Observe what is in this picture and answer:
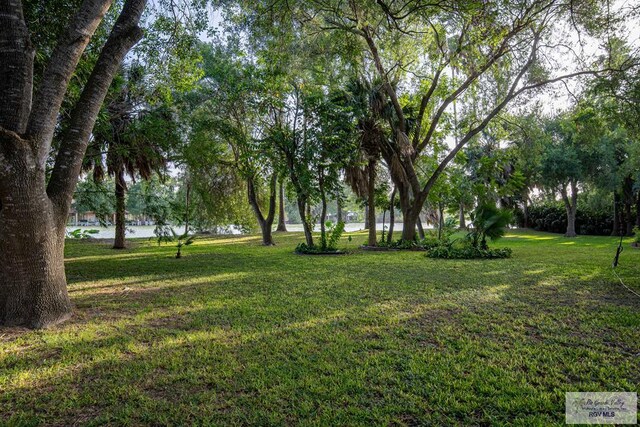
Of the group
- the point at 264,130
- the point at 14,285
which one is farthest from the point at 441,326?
the point at 264,130

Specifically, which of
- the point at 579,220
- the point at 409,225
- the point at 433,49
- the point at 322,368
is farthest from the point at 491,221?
the point at 579,220

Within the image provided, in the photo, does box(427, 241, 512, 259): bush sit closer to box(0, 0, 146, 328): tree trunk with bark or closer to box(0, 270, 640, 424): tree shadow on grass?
box(0, 270, 640, 424): tree shadow on grass

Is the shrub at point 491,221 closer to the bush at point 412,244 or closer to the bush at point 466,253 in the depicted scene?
the bush at point 466,253

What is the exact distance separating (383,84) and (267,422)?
37.5 ft

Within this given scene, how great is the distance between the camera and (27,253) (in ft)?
12.6

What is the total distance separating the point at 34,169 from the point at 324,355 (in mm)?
Result: 3848

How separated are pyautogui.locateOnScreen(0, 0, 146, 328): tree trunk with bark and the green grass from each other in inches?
16.9

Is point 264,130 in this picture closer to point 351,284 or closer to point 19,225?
point 351,284

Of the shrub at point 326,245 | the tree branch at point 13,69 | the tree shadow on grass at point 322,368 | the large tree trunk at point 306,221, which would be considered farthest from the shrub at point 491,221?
the tree branch at point 13,69

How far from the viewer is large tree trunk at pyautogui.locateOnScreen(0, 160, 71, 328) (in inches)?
147

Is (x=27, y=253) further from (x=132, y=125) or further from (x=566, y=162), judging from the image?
(x=566, y=162)

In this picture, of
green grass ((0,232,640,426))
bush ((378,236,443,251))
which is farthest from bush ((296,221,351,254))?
green grass ((0,232,640,426))

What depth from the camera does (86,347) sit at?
335 cm

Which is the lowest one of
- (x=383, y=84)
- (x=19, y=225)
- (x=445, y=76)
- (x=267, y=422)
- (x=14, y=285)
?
(x=267, y=422)
